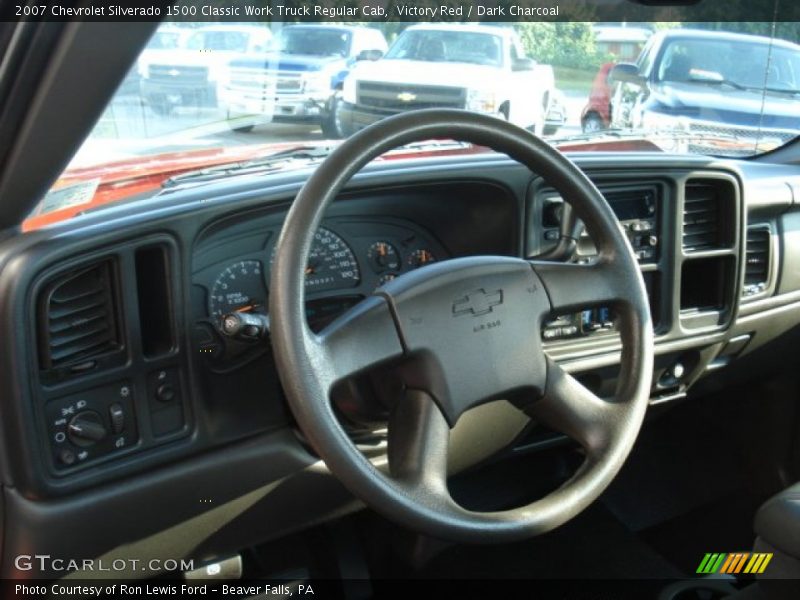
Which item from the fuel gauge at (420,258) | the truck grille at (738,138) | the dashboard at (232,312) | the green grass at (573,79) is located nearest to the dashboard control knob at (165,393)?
the dashboard at (232,312)

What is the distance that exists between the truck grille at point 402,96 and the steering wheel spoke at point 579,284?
74 cm

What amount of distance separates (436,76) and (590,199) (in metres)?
0.86

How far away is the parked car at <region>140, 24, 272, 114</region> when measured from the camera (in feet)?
6.67

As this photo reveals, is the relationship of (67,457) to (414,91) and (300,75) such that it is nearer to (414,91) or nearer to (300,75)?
(300,75)

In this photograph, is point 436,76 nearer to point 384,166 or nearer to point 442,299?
point 384,166

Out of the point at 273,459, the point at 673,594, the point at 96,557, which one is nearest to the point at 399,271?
the point at 273,459

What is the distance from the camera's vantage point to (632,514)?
10.4ft

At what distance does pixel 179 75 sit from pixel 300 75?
0.32 m

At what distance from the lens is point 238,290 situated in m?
2.01

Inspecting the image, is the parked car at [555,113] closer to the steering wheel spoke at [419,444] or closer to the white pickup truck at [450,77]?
the white pickup truck at [450,77]

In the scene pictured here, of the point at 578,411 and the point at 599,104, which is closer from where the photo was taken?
the point at 578,411

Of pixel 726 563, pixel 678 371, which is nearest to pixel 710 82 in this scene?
pixel 678 371

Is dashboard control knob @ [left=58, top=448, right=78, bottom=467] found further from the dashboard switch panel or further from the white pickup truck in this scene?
the white pickup truck

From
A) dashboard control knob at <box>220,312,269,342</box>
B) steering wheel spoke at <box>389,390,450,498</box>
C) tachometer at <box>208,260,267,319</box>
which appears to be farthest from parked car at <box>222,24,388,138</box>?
steering wheel spoke at <box>389,390,450,498</box>
